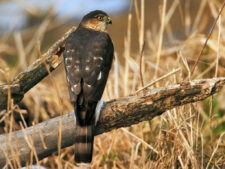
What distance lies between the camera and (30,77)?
3723 millimetres

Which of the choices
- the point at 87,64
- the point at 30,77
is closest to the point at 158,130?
the point at 87,64

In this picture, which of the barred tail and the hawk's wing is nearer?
the barred tail

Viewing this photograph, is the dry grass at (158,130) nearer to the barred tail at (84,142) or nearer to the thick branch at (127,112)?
the thick branch at (127,112)

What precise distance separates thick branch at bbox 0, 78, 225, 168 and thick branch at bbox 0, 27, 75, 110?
307 millimetres

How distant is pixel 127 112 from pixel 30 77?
910mm

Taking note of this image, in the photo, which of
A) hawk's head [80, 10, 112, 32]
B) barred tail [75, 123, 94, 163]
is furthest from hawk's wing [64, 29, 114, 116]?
hawk's head [80, 10, 112, 32]

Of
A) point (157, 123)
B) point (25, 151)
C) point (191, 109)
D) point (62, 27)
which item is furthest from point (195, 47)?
point (62, 27)

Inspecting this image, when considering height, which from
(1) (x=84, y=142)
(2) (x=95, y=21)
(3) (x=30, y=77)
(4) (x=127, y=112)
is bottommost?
(1) (x=84, y=142)

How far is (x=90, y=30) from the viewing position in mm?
4363

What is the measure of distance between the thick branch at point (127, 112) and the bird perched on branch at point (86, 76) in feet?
0.37

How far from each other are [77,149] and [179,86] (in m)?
0.95

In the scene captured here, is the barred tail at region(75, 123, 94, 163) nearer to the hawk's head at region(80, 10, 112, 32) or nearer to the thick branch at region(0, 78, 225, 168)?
the thick branch at region(0, 78, 225, 168)

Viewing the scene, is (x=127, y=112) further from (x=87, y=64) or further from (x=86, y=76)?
(x=87, y=64)

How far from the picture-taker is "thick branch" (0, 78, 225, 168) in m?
3.26
